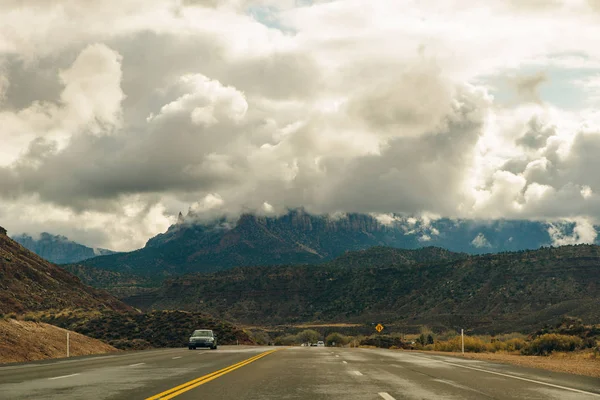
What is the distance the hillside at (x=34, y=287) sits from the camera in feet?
308

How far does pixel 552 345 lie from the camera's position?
4531 cm

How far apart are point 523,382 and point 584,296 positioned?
130453mm

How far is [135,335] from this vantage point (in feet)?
278

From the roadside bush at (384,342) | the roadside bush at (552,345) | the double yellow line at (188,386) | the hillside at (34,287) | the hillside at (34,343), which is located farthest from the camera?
the hillside at (34,287)

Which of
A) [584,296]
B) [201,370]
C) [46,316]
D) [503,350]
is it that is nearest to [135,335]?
[46,316]

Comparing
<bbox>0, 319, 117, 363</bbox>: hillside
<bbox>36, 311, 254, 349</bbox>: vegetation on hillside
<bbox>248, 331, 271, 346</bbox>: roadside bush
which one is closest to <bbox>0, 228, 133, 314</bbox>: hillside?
<bbox>36, 311, 254, 349</bbox>: vegetation on hillside

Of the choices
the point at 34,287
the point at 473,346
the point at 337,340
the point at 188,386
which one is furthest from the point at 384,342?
the point at 188,386

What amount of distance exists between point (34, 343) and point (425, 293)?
13004 centimetres

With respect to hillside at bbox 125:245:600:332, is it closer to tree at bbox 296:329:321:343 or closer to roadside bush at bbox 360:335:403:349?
tree at bbox 296:329:321:343

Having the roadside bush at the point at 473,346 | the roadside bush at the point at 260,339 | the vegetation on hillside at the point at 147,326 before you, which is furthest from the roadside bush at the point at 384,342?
the roadside bush at the point at 473,346

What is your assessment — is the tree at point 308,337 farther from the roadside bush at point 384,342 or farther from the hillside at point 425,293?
the roadside bush at point 384,342

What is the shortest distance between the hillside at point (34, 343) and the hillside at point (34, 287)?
4290 centimetres

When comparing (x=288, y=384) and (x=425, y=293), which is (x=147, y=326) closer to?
(x=288, y=384)

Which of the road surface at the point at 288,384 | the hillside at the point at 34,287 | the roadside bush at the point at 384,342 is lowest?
the roadside bush at the point at 384,342
